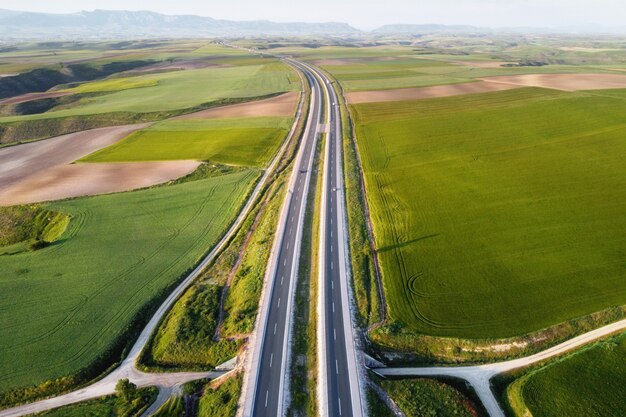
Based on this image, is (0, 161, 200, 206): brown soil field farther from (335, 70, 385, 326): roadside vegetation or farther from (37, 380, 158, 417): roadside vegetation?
(37, 380, 158, 417): roadside vegetation

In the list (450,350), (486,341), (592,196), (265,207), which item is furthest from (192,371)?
(592,196)

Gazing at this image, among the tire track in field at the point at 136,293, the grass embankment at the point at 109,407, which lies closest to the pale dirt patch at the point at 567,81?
the tire track in field at the point at 136,293

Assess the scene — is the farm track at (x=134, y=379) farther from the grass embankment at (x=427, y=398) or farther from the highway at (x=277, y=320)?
the grass embankment at (x=427, y=398)

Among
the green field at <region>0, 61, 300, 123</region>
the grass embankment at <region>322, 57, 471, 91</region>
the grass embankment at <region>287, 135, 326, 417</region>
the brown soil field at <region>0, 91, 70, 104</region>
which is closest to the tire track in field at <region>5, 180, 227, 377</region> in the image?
the grass embankment at <region>287, 135, 326, 417</region>

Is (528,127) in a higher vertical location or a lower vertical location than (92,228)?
higher

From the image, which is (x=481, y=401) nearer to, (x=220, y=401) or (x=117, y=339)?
(x=220, y=401)

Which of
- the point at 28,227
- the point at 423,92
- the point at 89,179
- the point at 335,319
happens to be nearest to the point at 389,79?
the point at 423,92

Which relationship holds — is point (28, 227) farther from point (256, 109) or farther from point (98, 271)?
point (256, 109)
